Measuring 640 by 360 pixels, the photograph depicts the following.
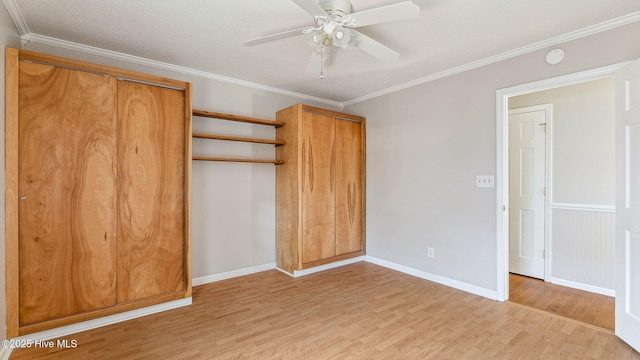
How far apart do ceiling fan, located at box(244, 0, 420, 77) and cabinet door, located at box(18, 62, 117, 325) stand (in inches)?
57.1

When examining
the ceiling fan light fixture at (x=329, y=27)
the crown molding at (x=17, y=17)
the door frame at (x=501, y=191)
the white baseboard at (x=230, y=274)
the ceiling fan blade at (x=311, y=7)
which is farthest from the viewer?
the white baseboard at (x=230, y=274)

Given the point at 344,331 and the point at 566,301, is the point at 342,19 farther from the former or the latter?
the point at 566,301

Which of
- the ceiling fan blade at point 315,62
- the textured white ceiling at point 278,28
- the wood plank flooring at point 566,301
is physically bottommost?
the wood plank flooring at point 566,301

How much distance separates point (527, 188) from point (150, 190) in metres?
4.20

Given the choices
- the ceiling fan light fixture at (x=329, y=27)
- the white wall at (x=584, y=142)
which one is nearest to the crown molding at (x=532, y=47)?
the white wall at (x=584, y=142)

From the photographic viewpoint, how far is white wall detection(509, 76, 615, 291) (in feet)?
9.68

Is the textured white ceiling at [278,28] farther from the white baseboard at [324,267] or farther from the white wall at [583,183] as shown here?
the white baseboard at [324,267]

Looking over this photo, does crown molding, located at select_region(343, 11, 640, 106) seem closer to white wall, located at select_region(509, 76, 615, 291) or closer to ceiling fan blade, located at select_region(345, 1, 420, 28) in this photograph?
white wall, located at select_region(509, 76, 615, 291)

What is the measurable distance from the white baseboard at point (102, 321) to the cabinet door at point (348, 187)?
2.07m

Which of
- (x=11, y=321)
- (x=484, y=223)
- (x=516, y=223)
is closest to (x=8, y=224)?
(x=11, y=321)

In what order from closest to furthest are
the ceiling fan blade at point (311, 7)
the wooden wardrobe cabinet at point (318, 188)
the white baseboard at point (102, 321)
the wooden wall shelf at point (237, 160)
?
the ceiling fan blade at point (311, 7) < the white baseboard at point (102, 321) < the wooden wall shelf at point (237, 160) < the wooden wardrobe cabinet at point (318, 188)

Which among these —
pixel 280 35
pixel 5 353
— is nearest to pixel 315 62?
pixel 280 35

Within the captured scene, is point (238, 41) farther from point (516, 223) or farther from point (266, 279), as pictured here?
point (516, 223)

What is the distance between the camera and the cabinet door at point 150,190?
242 centimetres
